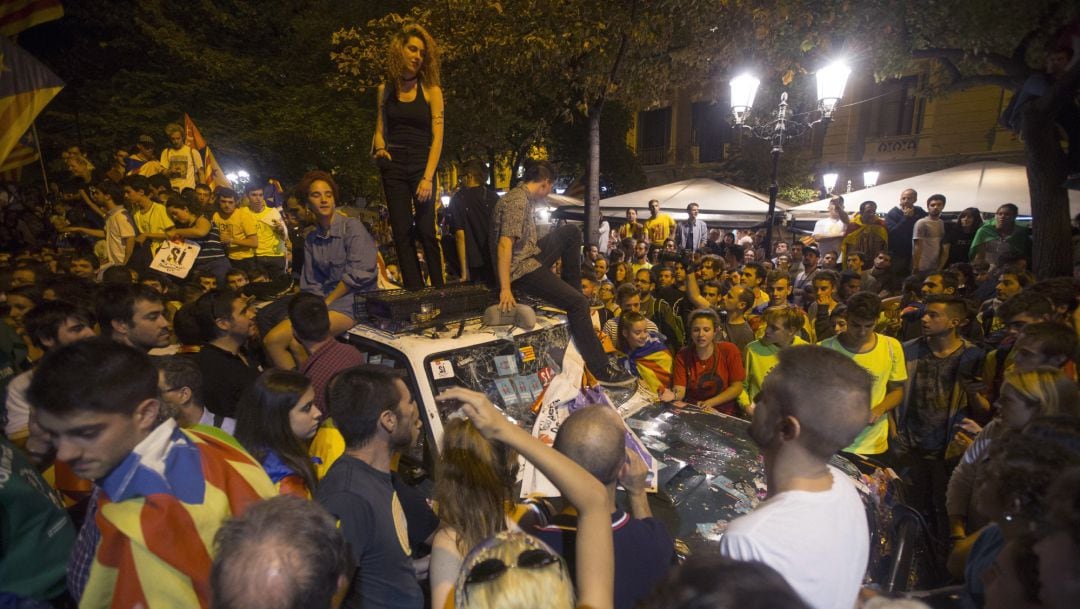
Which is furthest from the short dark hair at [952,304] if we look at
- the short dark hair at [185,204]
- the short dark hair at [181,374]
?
the short dark hair at [185,204]

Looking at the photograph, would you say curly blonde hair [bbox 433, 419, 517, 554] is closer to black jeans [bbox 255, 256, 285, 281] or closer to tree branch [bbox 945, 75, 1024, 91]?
black jeans [bbox 255, 256, 285, 281]

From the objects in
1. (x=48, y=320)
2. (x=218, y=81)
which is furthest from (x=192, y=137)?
(x=218, y=81)

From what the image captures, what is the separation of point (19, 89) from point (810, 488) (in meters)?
7.55

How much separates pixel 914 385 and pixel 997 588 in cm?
305

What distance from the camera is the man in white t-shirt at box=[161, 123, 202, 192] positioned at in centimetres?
898

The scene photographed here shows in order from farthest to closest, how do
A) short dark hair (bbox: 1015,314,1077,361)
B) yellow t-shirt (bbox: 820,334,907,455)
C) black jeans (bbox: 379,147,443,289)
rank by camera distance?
1. black jeans (bbox: 379,147,443,289)
2. yellow t-shirt (bbox: 820,334,907,455)
3. short dark hair (bbox: 1015,314,1077,361)

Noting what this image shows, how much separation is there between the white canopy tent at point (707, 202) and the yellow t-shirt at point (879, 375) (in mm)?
10928

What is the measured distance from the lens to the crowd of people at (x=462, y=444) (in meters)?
1.54

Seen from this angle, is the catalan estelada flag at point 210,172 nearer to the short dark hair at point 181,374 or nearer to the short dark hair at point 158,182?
the short dark hair at point 158,182

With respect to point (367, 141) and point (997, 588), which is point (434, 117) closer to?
point (997, 588)

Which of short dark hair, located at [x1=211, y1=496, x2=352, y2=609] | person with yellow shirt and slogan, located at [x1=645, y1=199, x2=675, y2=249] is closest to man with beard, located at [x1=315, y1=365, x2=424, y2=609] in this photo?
short dark hair, located at [x1=211, y1=496, x2=352, y2=609]

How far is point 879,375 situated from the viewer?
4.12 metres

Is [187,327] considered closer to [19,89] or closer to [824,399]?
[19,89]

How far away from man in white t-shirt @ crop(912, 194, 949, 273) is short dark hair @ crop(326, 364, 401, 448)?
384 inches
